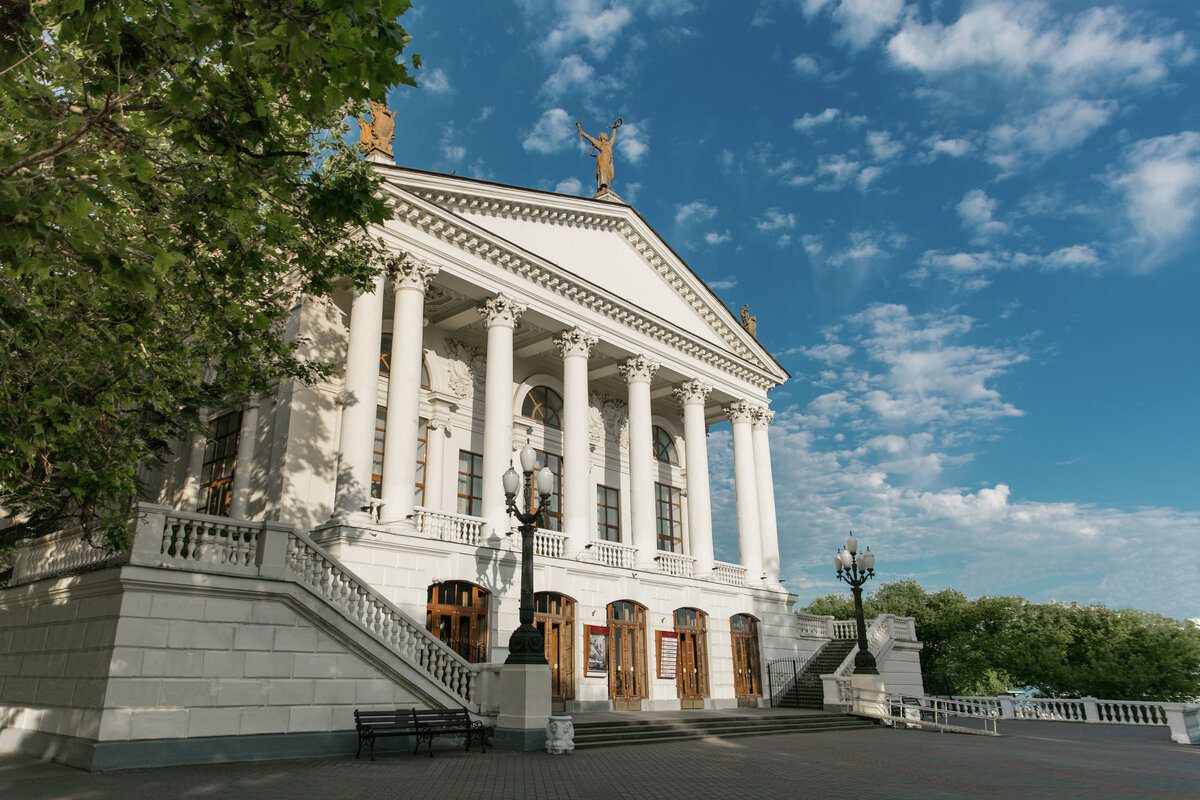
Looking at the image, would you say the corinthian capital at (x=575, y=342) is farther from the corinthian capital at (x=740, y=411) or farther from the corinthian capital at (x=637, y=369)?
the corinthian capital at (x=740, y=411)

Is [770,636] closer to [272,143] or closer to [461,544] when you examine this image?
[461,544]

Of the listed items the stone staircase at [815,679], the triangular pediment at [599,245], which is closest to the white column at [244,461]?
the triangular pediment at [599,245]

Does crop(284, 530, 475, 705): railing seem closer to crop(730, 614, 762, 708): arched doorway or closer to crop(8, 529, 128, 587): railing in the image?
crop(8, 529, 128, 587): railing

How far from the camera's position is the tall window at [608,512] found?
28.9 metres

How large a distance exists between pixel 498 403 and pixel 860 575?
11880mm

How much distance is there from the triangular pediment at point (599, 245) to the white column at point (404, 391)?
68.1 inches

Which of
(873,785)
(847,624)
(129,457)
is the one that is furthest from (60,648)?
(847,624)

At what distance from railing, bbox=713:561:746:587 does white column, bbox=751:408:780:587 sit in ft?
4.68

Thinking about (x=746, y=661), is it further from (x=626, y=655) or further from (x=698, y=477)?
(x=698, y=477)

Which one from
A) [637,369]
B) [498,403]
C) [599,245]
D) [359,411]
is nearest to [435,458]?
[498,403]

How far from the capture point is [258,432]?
2122 centimetres

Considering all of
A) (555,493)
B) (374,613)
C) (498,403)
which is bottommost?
(374,613)

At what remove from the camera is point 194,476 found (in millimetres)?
22797

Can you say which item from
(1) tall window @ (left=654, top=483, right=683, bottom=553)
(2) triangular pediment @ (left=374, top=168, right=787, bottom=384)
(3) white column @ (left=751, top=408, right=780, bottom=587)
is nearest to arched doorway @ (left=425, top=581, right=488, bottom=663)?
(2) triangular pediment @ (left=374, top=168, right=787, bottom=384)
